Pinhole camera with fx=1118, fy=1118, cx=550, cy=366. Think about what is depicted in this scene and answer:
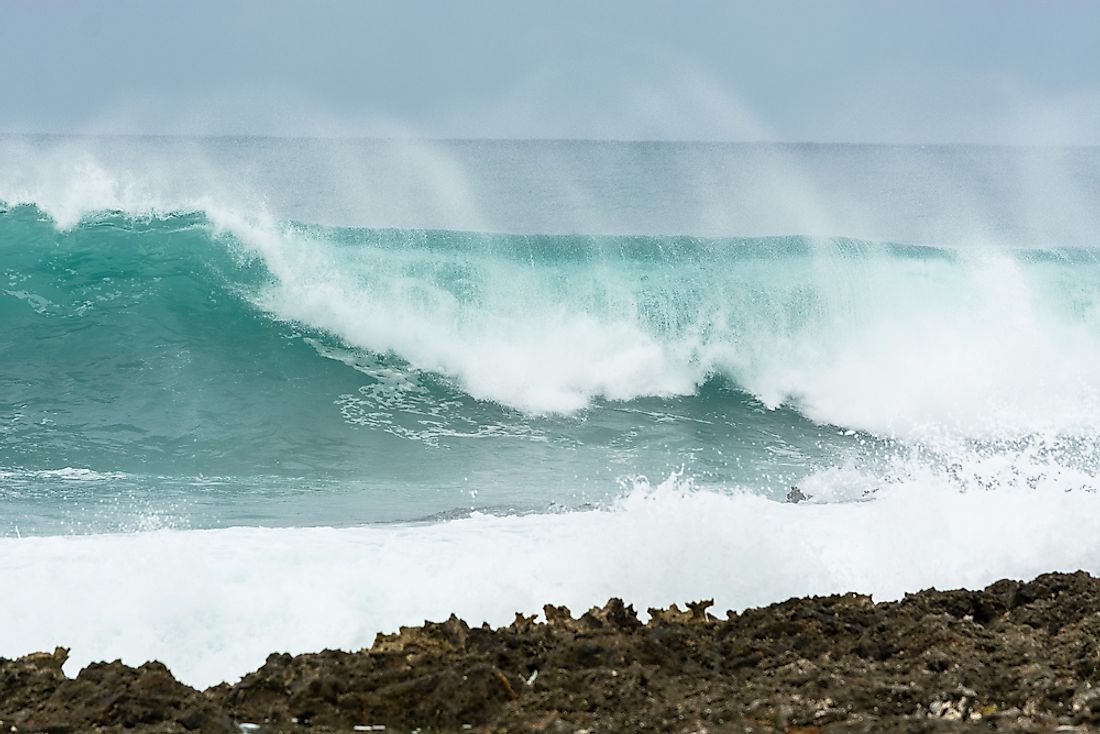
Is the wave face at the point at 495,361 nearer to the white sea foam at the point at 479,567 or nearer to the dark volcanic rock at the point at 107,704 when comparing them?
the white sea foam at the point at 479,567

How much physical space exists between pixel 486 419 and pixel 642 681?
9522mm

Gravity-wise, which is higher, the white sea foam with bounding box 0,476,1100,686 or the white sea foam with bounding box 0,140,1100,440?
the white sea foam with bounding box 0,140,1100,440

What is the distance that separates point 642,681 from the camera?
368 centimetres

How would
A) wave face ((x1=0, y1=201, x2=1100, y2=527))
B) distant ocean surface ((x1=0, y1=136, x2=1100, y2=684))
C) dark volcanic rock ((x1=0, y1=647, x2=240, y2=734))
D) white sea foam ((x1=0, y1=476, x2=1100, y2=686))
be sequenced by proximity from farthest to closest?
wave face ((x1=0, y1=201, x2=1100, y2=527)) → distant ocean surface ((x1=0, y1=136, x2=1100, y2=684)) → white sea foam ((x1=0, y1=476, x2=1100, y2=686)) → dark volcanic rock ((x1=0, y1=647, x2=240, y2=734))

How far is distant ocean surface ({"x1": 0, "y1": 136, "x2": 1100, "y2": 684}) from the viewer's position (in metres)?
6.05

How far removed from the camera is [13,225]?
56.5 feet

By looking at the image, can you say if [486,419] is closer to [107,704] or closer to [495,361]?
[495,361]

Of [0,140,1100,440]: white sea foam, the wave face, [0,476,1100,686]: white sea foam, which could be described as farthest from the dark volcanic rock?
[0,140,1100,440]: white sea foam

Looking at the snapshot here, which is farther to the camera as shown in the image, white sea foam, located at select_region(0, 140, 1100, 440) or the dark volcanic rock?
white sea foam, located at select_region(0, 140, 1100, 440)

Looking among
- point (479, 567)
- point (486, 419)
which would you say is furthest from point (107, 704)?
point (486, 419)

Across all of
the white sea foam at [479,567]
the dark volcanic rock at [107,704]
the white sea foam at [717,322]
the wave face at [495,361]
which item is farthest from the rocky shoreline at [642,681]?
the white sea foam at [717,322]

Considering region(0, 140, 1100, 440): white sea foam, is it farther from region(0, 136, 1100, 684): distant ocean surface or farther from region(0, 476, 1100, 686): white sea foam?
region(0, 476, 1100, 686): white sea foam

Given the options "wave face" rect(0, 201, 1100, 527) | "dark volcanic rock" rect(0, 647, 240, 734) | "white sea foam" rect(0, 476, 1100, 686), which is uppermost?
"wave face" rect(0, 201, 1100, 527)

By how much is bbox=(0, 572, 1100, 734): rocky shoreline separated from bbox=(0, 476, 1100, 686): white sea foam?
1341 mm
